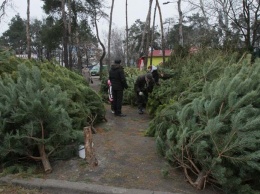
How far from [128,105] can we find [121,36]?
5740 centimetres

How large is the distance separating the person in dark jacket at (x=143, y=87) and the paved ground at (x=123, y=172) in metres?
3.54

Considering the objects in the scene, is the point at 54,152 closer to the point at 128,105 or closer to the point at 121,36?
the point at 128,105

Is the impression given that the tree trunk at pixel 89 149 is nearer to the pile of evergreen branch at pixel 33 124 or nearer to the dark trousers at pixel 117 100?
the pile of evergreen branch at pixel 33 124

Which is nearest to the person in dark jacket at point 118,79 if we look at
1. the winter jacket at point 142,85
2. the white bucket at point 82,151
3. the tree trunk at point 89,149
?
the winter jacket at point 142,85

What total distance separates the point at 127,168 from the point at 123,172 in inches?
6.2

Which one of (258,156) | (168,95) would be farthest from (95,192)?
(168,95)

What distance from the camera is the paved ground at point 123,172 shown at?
404cm

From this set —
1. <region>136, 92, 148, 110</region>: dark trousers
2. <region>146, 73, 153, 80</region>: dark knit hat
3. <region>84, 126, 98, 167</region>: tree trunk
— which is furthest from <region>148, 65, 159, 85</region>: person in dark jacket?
<region>84, 126, 98, 167</region>: tree trunk

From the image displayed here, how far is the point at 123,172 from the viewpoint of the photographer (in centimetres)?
450

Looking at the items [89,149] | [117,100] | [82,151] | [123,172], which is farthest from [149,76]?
[123,172]

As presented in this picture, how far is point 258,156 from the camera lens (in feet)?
11.4

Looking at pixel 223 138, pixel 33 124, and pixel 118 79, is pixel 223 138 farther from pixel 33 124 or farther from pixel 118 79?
pixel 118 79

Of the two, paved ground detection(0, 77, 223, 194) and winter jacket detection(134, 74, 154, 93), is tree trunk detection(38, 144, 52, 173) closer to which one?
paved ground detection(0, 77, 223, 194)

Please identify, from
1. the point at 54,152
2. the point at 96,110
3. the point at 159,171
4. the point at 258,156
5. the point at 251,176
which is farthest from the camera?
the point at 96,110
